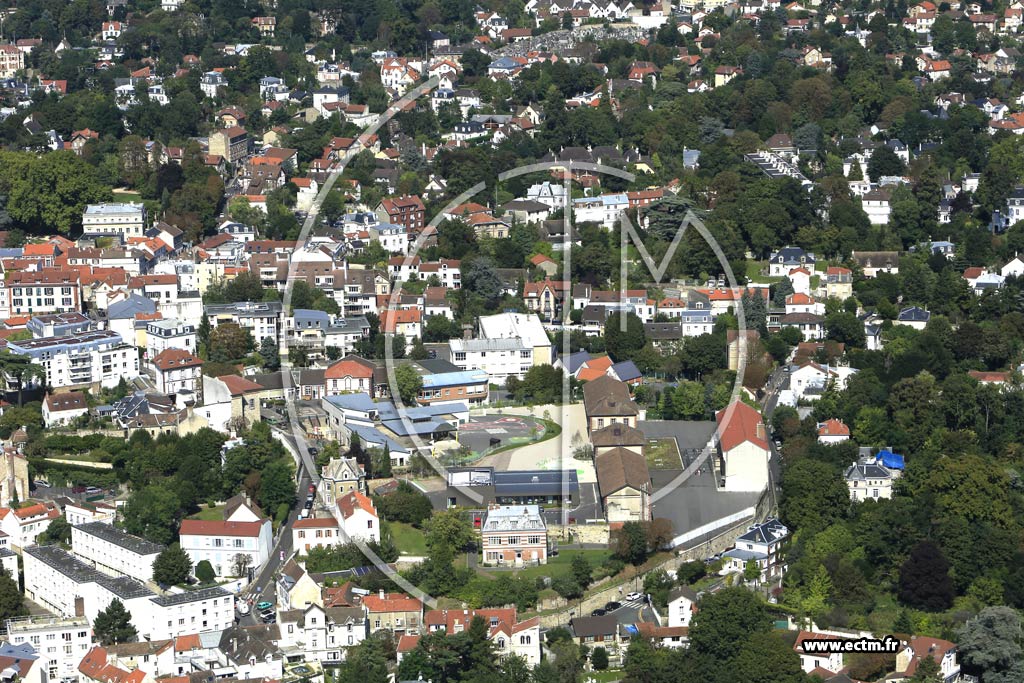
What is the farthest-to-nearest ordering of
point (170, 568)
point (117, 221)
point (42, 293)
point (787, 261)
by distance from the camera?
point (117, 221)
point (787, 261)
point (42, 293)
point (170, 568)

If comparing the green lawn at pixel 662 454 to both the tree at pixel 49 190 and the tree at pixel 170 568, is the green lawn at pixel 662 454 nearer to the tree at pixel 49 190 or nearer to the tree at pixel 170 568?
the tree at pixel 170 568

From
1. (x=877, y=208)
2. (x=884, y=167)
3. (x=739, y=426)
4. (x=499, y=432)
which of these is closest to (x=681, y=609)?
(x=739, y=426)

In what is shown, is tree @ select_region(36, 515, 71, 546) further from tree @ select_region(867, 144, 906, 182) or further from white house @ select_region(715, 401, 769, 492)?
tree @ select_region(867, 144, 906, 182)

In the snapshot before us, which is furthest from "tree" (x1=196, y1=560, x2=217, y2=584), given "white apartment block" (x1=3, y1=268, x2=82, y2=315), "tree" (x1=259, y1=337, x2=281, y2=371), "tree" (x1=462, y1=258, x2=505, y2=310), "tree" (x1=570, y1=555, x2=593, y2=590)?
"tree" (x1=462, y1=258, x2=505, y2=310)

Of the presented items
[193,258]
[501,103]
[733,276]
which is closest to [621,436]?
[733,276]

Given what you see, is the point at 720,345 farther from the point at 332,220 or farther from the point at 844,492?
the point at 332,220

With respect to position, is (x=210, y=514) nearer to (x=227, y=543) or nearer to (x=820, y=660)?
(x=227, y=543)
